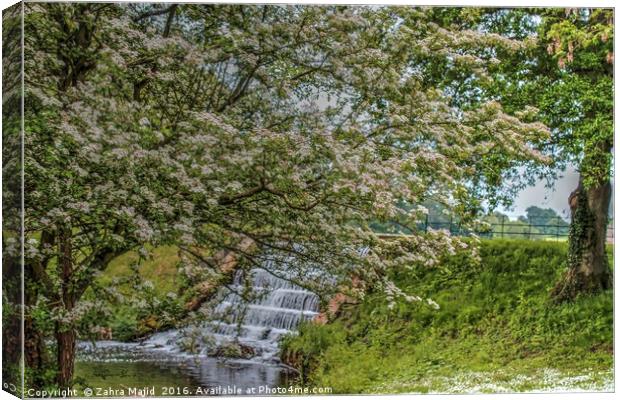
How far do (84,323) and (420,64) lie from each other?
3.94m

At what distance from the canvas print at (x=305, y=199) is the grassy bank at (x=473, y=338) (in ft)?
0.08

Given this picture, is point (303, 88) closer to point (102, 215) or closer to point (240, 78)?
point (240, 78)

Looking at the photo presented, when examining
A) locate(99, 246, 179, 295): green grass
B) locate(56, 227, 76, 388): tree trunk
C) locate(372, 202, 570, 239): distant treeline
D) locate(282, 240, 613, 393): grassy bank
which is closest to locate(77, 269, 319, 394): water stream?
locate(56, 227, 76, 388): tree trunk

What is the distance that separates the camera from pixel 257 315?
368 inches

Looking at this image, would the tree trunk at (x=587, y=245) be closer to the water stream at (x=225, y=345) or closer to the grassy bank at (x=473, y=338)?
the grassy bank at (x=473, y=338)

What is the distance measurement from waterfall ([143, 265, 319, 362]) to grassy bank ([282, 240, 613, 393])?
192mm

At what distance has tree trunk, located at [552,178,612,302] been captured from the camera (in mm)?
9859

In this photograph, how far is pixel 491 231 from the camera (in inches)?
383

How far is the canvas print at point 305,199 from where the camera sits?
805 centimetres

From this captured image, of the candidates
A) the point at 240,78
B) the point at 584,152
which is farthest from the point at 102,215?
the point at 584,152

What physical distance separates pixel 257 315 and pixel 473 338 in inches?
90.1

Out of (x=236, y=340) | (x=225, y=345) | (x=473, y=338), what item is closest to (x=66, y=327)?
(x=225, y=345)

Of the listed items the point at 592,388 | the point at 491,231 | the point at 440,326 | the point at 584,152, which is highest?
the point at 584,152

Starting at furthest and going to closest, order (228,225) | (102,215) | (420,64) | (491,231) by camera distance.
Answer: (491,231)
(420,64)
(228,225)
(102,215)
